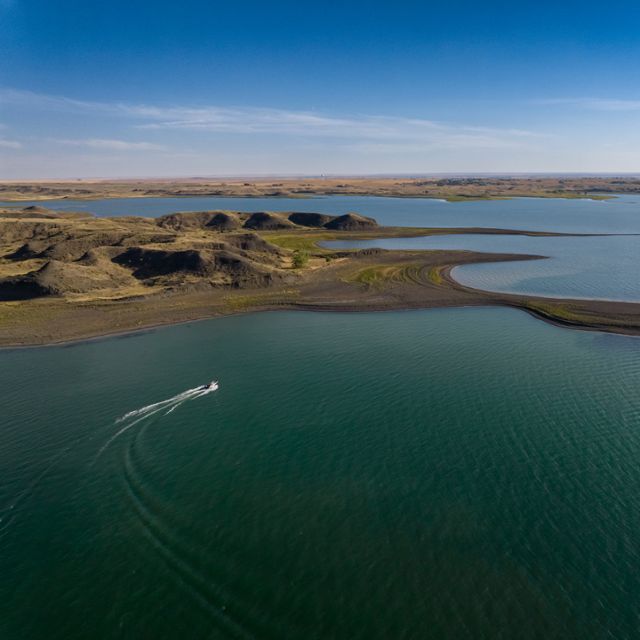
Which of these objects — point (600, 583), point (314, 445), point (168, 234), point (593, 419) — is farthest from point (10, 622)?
point (168, 234)

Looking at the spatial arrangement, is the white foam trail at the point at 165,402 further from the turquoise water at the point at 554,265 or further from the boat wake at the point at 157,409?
the turquoise water at the point at 554,265

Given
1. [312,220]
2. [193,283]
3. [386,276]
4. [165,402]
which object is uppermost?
[312,220]

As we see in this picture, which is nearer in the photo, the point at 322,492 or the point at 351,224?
the point at 322,492

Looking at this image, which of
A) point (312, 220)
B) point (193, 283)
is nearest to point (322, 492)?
point (193, 283)

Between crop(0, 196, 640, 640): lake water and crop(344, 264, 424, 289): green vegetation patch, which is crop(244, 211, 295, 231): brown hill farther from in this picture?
crop(0, 196, 640, 640): lake water

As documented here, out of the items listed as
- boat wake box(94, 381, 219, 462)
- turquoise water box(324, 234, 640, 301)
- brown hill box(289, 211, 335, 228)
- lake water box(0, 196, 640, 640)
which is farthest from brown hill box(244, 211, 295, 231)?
boat wake box(94, 381, 219, 462)

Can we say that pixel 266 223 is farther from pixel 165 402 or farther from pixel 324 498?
pixel 324 498
